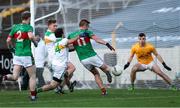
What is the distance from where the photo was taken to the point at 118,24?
80.7 feet

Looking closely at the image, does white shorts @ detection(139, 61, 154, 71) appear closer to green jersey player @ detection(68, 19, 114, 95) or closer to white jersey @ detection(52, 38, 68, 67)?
green jersey player @ detection(68, 19, 114, 95)

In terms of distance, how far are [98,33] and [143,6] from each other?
6.52ft

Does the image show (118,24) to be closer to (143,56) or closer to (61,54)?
(143,56)

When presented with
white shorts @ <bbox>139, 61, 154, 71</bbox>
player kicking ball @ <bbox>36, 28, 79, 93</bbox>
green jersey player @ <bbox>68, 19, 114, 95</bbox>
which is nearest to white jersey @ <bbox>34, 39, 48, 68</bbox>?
white shorts @ <bbox>139, 61, 154, 71</bbox>

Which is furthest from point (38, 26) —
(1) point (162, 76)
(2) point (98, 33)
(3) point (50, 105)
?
(3) point (50, 105)

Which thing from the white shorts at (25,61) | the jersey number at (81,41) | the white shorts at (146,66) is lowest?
the white shorts at (146,66)

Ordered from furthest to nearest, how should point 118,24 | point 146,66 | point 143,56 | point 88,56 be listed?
point 118,24 → point 143,56 → point 146,66 → point 88,56

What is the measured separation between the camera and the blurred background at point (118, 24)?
2320 centimetres

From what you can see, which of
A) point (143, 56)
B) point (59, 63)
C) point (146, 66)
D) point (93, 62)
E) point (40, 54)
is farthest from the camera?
point (40, 54)

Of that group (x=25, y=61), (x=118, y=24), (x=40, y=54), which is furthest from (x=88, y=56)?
(x=118, y=24)

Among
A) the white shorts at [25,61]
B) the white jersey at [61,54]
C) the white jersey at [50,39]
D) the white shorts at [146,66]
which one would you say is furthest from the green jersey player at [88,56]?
the white shorts at [146,66]

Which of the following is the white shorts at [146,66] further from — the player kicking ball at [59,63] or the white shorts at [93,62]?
the player kicking ball at [59,63]

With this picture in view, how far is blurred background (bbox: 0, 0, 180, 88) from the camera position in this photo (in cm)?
2320

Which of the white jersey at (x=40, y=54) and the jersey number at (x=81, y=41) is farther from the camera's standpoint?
the white jersey at (x=40, y=54)
